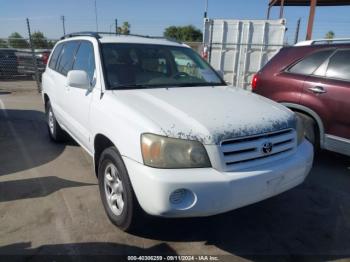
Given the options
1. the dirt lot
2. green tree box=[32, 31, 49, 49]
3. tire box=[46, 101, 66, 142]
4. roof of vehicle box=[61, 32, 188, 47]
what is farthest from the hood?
green tree box=[32, 31, 49, 49]

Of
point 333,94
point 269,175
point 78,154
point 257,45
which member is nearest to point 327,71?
point 333,94

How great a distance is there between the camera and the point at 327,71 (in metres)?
4.37

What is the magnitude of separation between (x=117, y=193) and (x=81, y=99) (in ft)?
4.00

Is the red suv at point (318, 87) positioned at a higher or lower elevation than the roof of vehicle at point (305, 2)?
lower

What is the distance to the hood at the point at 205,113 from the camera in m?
2.41

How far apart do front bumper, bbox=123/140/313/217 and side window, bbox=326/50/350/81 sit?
2.49 meters

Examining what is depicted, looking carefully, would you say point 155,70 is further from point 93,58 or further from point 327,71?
point 327,71

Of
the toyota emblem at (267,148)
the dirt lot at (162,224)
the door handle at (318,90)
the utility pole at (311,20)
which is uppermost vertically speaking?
the utility pole at (311,20)

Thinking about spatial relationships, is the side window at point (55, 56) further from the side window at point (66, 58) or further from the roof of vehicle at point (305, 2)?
the roof of vehicle at point (305, 2)

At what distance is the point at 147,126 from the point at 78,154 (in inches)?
109

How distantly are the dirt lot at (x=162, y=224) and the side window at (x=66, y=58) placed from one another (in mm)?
1357

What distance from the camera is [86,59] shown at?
377 cm

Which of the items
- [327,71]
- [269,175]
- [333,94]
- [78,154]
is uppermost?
[327,71]

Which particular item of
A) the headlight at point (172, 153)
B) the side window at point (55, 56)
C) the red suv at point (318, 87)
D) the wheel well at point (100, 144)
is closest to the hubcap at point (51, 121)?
the side window at point (55, 56)
